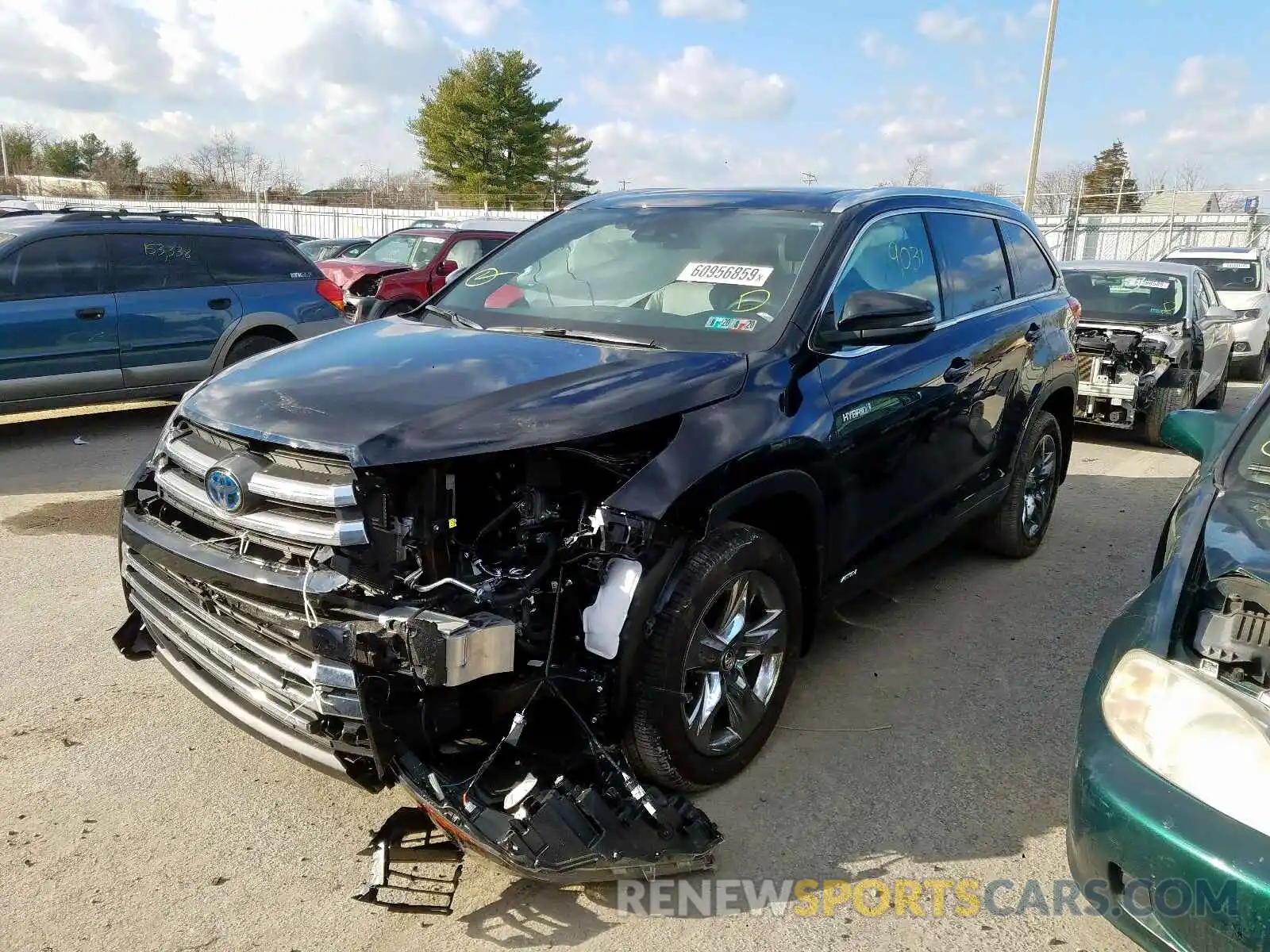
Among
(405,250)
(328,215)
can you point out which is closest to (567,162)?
(328,215)

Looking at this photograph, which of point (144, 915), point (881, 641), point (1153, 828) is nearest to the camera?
point (1153, 828)

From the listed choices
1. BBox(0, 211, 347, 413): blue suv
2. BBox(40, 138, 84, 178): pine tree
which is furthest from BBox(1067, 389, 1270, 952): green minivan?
BBox(40, 138, 84, 178): pine tree

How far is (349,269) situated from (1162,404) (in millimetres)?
11163

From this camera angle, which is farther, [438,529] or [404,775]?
[438,529]

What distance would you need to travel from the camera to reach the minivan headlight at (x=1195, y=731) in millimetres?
1994

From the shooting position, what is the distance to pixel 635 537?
2.64 metres

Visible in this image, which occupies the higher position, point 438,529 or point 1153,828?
point 438,529

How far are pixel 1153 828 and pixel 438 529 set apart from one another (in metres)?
1.86

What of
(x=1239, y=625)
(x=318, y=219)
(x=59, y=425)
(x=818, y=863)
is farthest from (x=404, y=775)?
(x=318, y=219)

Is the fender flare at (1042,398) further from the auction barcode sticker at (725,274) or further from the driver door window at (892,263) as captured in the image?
the auction barcode sticker at (725,274)

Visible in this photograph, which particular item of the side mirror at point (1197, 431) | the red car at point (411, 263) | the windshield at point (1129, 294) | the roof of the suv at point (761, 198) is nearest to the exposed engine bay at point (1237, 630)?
the side mirror at point (1197, 431)

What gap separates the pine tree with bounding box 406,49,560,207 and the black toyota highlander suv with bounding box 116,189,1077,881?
49.5 m

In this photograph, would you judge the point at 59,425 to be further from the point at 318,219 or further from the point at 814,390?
the point at 318,219

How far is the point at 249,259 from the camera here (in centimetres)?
899
